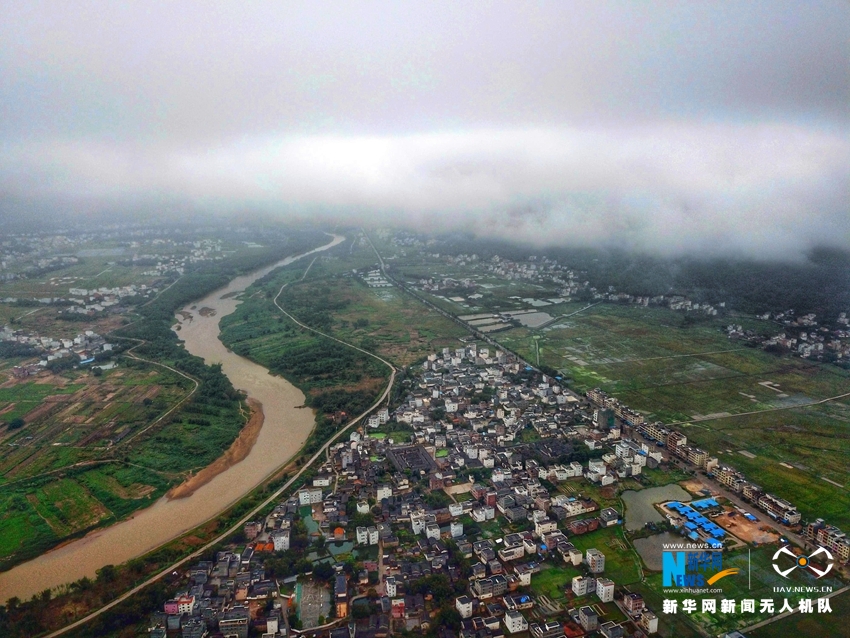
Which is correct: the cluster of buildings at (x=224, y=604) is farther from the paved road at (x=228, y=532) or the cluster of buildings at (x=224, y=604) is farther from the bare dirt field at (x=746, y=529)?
the bare dirt field at (x=746, y=529)

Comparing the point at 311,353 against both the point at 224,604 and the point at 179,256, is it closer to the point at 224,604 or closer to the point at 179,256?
the point at 224,604

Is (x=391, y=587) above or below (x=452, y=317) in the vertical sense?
above

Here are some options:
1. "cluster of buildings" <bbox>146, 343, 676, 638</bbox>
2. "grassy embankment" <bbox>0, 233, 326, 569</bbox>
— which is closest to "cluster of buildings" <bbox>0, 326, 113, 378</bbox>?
"grassy embankment" <bbox>0, 233, 326, 569</bbox>

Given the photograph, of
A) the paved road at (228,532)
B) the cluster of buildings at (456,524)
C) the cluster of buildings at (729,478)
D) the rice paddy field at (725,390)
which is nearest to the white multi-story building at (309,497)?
the cluster of buildings at (456,524)

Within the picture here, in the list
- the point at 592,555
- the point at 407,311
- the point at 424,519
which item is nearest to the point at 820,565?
the point at 592,555

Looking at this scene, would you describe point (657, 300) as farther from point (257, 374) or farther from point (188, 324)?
point (188, 324)

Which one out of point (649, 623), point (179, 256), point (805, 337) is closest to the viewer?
point (649, 623)

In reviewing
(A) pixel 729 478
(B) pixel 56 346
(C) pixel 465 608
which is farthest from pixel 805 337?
(B) pixel 56 346
